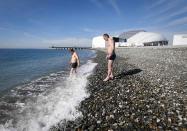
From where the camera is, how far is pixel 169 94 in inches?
371

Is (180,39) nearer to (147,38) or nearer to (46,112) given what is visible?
(147,38)

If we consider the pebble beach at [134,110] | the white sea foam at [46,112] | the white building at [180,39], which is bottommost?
the white sea foam at [46,112]

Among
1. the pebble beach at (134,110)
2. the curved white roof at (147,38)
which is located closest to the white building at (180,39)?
the curved white roof at (147,38)

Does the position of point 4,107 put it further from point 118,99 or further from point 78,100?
point 118,99

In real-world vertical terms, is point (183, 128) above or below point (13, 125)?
above

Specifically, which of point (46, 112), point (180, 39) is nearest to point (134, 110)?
point (46, 112)

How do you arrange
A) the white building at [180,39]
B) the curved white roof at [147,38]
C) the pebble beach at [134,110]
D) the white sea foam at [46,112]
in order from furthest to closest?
the curved white roof at [147,38] < the white building at [180,39] < the white sea foam at [46,112] < the pebble beach at [134,110]

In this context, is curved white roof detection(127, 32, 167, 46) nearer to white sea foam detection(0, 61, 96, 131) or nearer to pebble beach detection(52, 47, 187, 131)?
pebble beach detection(52, 47, 187, 131)

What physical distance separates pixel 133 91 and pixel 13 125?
20.6 ft

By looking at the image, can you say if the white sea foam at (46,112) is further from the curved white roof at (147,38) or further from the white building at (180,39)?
the curved white roof at (147,38)

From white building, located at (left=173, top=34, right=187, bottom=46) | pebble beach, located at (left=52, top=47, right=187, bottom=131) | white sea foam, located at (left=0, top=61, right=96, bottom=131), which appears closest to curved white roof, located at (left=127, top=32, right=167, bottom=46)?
white building, located at (left=173, top=34, right=187, bottom=46)

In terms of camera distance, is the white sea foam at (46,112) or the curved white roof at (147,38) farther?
the curved white roof at (147,38)

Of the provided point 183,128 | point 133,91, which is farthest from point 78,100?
point 183,128

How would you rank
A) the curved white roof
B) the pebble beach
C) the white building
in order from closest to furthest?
1. the pebble beach
2. the white building
3. the curved white roof
